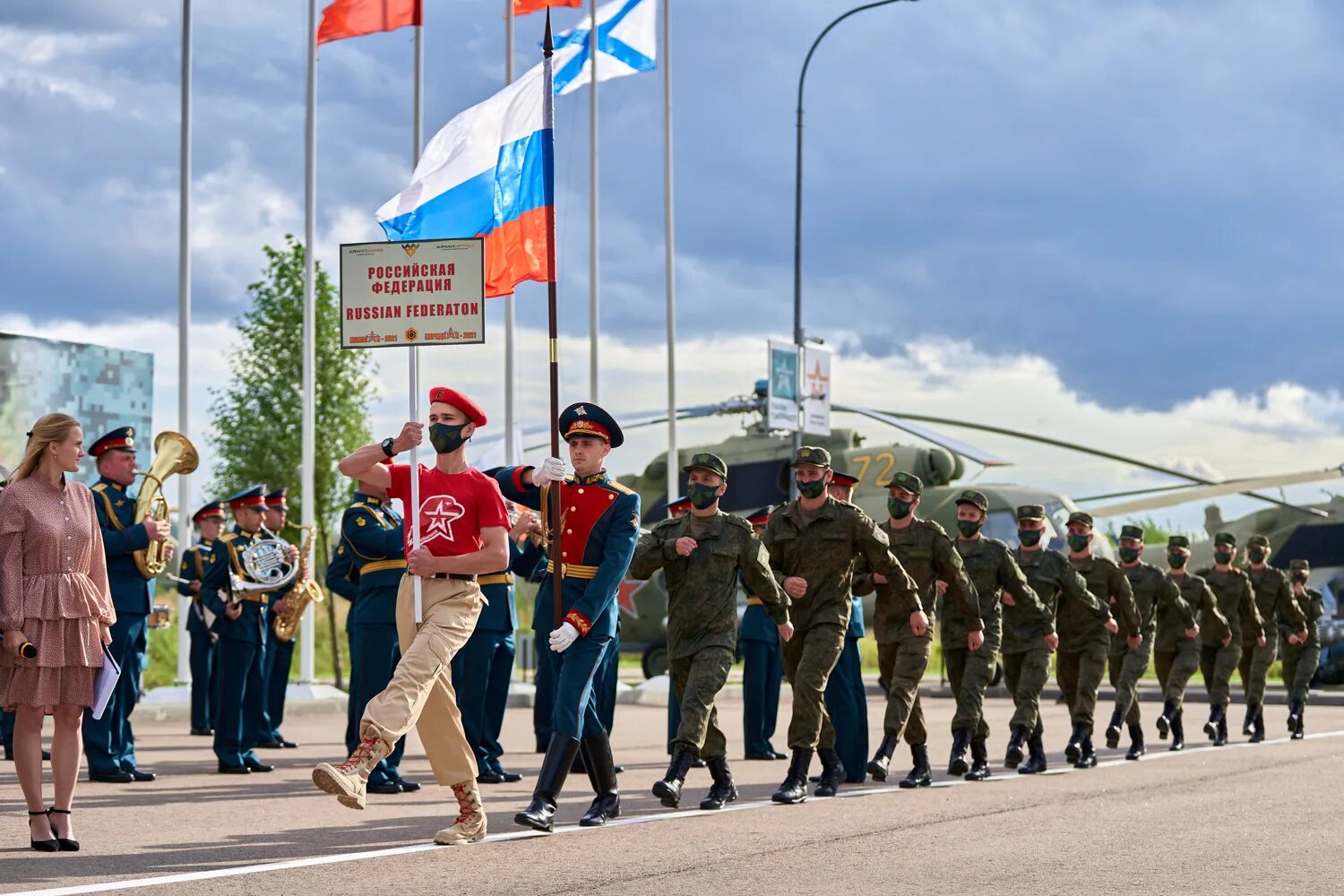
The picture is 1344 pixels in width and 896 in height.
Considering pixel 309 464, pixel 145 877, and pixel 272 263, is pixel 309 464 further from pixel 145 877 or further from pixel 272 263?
pixel 145 877

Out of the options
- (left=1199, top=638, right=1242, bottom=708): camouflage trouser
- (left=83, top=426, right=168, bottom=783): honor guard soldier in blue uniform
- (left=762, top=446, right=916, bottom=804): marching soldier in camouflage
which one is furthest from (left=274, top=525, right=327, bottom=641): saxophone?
(left=1199, top=638, right=1242, bottom=708): camouflage trouser

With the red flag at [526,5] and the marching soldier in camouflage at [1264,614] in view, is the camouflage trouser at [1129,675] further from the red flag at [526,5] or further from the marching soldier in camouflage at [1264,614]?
the red flag at [526,5]

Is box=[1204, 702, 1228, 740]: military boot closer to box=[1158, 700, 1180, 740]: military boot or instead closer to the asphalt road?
box=[1158, 700, 1180, 740]: military boot

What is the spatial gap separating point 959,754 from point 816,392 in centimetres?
1582

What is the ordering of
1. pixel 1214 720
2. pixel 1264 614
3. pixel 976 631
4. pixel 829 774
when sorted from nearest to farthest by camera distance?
pixel 829 774 < pixel 976 631 < pixel 1214 720 < pixel 1264 614

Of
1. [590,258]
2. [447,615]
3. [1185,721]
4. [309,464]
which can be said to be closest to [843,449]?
[590,258]

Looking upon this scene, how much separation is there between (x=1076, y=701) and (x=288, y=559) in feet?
20.5

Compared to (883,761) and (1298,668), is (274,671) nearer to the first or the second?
(883,761)

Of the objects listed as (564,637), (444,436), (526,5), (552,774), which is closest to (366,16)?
(526,5)

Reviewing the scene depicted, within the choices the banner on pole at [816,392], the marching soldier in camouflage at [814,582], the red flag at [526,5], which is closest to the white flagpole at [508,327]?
the red flag at [526,5]

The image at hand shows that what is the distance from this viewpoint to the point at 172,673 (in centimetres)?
3331

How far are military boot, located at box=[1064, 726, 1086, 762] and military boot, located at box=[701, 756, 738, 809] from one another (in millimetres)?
4631

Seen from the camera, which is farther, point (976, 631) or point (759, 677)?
point (759, 677)

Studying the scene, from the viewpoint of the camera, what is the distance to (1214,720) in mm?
17719
